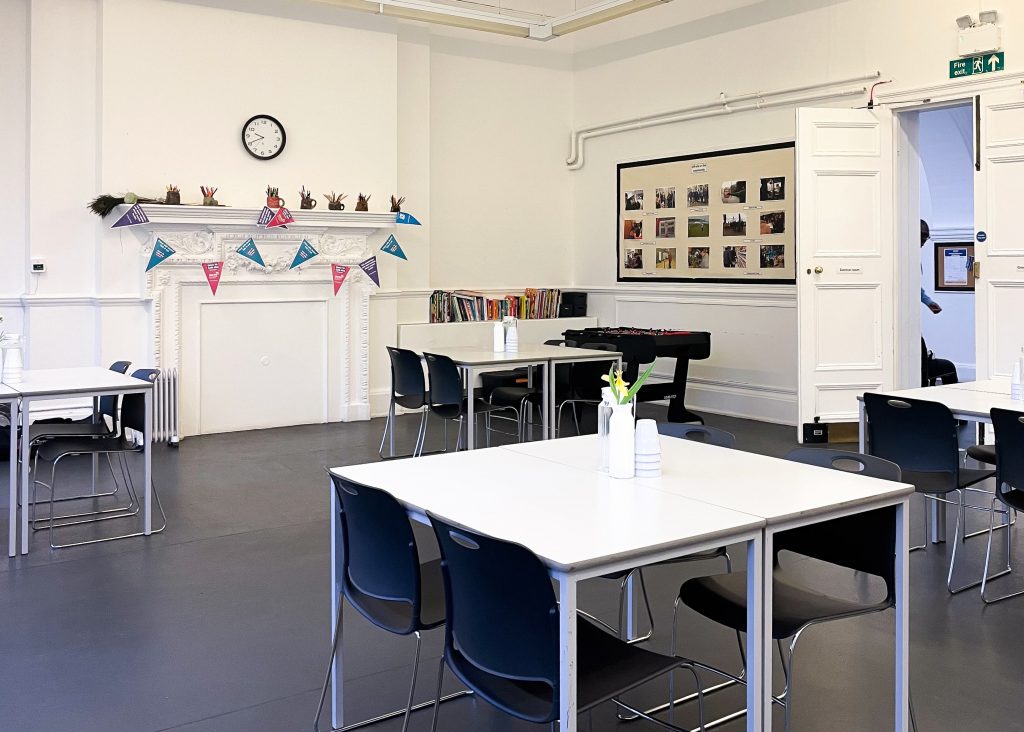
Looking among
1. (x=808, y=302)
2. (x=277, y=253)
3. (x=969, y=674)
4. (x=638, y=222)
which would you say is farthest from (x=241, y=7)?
(x=969, y=674)

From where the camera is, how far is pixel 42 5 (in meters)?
7.52

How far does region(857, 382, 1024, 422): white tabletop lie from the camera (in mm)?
4188

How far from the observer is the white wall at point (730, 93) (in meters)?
7.38

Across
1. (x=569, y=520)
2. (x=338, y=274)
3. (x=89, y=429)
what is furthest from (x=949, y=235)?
(x=569, y=520)

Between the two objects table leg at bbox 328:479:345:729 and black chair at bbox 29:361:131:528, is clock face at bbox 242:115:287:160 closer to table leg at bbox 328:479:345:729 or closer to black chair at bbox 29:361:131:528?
black chair at bbox 29:361:131:528

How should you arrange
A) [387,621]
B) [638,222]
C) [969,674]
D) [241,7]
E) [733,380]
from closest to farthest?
[387,621]
[969,674]
[241,7]
[733,380]
[638,222]

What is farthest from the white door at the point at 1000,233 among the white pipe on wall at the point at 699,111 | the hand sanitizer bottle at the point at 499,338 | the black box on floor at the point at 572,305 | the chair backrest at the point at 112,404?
the chair backrest at the point at 112,404

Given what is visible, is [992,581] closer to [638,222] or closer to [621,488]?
[621,488]

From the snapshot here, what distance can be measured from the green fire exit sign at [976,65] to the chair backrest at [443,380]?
4089 mm

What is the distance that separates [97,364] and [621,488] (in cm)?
610

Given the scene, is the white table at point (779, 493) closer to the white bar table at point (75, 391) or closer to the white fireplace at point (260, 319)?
the white bar table at point (75, 391)

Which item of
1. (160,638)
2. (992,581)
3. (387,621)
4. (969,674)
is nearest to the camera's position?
(387,621)

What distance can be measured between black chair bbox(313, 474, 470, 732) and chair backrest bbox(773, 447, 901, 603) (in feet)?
3.56

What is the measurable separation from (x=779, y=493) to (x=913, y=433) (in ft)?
6.34
